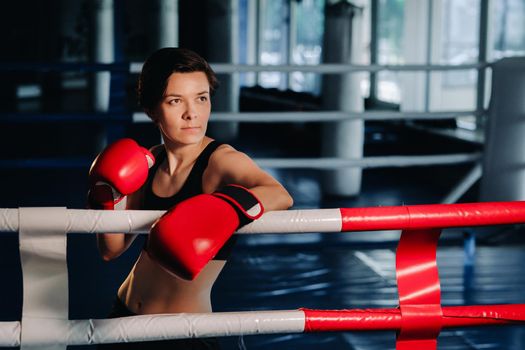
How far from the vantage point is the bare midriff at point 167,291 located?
118 centimetres

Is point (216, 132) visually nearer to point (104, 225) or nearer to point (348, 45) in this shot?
point (348, 45)

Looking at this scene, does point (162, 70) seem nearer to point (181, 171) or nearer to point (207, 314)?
point (181, 171)

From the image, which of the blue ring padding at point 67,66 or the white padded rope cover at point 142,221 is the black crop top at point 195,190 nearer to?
the white padded rope cover at point 142,221

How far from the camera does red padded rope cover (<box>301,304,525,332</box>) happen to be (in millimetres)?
1033

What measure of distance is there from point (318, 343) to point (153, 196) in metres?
0.84

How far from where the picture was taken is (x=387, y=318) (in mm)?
1055

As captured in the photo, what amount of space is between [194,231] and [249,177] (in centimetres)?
26

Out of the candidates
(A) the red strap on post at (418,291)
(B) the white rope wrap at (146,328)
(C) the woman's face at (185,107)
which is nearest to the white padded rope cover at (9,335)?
(B) the white rope wrap at (146,328)

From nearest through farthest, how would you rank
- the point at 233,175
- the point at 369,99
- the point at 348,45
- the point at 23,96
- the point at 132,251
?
the point at 233,175 < the point at 132,251 < the point at 348,45 < the point at 369,99 < the point at 23,96

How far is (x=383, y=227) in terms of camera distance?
1.02 metres

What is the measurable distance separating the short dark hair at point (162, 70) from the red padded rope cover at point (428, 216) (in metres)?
0.33

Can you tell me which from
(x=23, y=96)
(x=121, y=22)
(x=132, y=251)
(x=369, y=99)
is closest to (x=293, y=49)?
(x=369, y=99)

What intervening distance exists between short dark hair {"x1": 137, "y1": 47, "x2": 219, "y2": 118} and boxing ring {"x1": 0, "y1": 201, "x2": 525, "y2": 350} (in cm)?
24

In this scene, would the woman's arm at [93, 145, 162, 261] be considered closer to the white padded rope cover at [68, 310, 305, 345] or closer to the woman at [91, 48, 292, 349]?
the woman at [91, 48, 292, 349]
